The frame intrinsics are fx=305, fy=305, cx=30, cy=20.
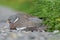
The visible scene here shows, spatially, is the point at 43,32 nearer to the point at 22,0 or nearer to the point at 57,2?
the point at 57,2

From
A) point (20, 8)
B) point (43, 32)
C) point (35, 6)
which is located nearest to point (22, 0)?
point (20, 8)

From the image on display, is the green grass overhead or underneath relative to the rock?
overhead

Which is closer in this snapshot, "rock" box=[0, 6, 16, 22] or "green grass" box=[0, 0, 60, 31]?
"green grass" box=[0, 0, 60, 31]

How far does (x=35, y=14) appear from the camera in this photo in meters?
8.45

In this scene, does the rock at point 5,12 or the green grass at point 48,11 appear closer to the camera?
the green grass at point 48,11

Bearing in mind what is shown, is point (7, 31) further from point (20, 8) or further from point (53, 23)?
point (20, 8)

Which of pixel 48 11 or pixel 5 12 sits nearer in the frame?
pixel 48 11

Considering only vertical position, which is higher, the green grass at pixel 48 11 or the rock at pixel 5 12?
the green grass at pixel 48 11

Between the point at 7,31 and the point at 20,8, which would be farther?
the point at 20,8

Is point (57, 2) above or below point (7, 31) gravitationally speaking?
above

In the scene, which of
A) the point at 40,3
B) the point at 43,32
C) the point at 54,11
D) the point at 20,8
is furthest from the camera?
the point at 20,8

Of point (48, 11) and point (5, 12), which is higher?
point (48, 11)

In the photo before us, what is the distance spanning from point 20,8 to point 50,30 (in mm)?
2589

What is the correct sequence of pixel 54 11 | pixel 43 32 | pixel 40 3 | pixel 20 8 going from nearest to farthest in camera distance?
pixel 43 32 < pixel 54 11 < pixel 40 3 < pixel 20 8
